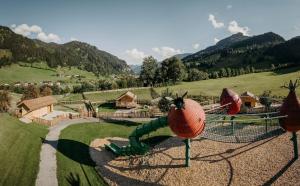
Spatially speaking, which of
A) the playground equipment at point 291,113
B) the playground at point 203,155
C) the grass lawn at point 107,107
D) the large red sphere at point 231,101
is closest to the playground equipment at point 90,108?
the grass lawn at point 107,107

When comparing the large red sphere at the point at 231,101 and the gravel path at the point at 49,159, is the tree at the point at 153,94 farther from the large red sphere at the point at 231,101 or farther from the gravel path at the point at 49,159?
the large red sphere at the point at 231,101

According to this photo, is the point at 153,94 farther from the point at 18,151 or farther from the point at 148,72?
the point at 18,151

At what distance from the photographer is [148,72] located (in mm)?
130125

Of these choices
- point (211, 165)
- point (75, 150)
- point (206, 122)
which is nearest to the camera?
point (206, 122)

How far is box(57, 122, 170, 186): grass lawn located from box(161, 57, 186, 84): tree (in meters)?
77.8

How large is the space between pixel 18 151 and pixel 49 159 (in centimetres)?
333

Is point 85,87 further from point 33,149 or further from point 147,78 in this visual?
point 33,149

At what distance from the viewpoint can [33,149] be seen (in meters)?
33.6

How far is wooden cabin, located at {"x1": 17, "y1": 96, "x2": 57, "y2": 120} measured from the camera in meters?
52.6

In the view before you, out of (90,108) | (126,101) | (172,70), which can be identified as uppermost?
(172,70)

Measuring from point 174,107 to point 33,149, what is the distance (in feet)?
61.5

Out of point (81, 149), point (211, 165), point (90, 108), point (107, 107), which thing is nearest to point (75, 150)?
point (81, 149)

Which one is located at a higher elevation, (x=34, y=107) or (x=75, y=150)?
(x=34, y=107)

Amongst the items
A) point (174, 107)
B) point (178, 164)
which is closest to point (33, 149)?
point (178, 164)
